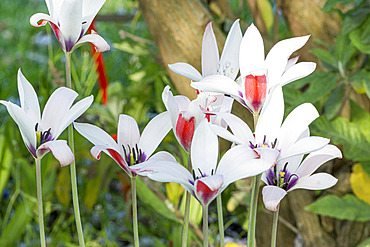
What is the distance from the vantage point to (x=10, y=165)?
3.65 ft

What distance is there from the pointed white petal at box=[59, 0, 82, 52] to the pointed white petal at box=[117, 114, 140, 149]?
0.07m

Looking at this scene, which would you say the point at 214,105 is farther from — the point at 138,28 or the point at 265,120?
the point at 138,28

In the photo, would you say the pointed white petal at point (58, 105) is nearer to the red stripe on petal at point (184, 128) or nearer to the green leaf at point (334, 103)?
the red stripe on petal at point (184, 128)

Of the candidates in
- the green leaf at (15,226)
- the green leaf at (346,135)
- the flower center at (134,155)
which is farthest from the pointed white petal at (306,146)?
the green leaf at (15,226)

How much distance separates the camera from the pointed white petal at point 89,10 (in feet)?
1.25

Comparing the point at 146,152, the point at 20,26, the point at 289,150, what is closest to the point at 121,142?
the point at 146,152

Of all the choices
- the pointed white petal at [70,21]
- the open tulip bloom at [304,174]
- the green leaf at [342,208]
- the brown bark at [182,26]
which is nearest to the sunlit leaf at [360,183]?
the green leaf at [342,208]

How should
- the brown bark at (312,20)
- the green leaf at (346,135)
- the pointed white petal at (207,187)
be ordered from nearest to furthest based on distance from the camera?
1. the pointed white petal at (207,187)
2. the green leaf at (346,135)
3. the brown bark at (312,20)

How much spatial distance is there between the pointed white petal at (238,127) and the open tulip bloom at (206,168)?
0.04ft

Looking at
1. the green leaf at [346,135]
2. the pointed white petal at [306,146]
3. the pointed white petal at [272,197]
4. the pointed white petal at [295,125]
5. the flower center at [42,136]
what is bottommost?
the green leaf at [346,135]

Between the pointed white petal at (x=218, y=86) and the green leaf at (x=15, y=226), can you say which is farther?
the green leaf at (x=15, y=226)

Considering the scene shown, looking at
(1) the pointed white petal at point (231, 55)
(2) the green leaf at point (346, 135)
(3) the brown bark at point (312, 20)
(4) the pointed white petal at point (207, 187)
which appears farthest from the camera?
(3) the brown bark at point (312, 20)

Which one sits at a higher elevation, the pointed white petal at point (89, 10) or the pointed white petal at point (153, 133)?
the pointed white petal at point (89, 10)

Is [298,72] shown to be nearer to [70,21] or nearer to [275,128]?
[275,128]
